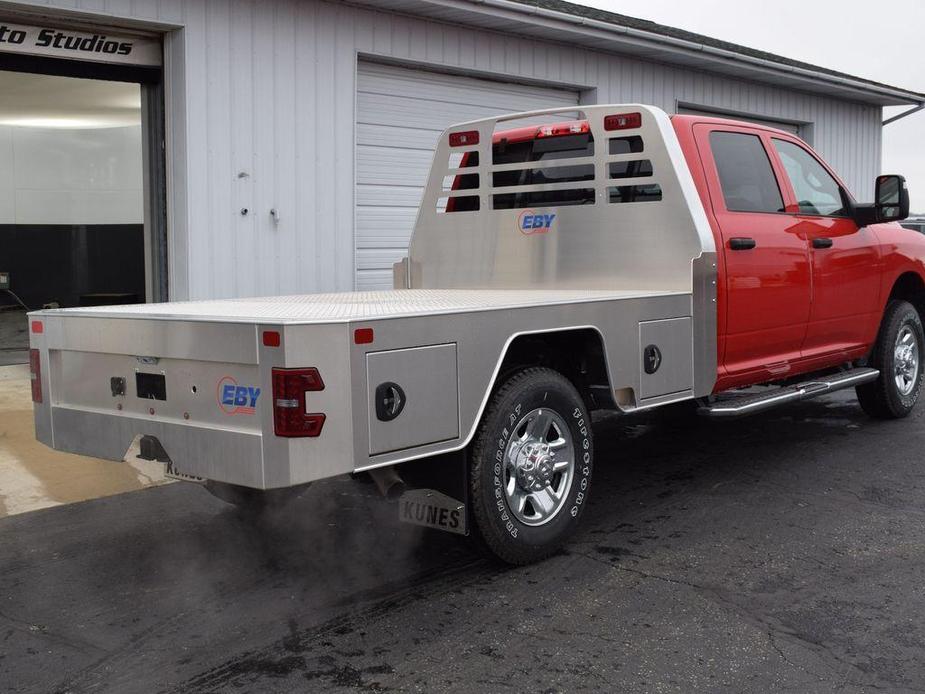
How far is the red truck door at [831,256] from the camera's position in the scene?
6.66 meters

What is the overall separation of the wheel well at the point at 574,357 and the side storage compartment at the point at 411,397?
26.2 inches

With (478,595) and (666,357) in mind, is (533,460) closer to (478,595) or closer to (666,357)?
(478,595)

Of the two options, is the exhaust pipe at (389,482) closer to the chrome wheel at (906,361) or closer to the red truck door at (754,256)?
the red truck door at (754,256)

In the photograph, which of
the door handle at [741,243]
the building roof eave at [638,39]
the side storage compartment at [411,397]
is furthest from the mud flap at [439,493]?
the building roof eave at [638,39]

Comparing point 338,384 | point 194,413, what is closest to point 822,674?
point 338,384

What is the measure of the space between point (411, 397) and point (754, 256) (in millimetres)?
2889

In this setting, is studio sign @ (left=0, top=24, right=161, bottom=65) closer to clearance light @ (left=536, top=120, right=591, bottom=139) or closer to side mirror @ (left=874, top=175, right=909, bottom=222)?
clearance light @ (left=536, top=120, right=591, bottom=139)

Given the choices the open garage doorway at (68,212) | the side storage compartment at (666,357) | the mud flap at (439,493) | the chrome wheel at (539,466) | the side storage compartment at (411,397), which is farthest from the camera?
the open garage doorway at (68,212)

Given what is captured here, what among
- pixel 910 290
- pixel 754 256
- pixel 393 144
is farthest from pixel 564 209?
pixel 393 144

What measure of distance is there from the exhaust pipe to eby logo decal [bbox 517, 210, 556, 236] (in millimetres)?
2338

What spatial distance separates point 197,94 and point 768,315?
510 cm

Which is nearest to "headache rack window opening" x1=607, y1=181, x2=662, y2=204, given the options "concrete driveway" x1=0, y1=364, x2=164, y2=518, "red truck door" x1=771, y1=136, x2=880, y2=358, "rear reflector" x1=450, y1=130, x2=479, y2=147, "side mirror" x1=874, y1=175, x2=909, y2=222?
"rear reflector" x1=450, y1=130, x2=479, y2=147

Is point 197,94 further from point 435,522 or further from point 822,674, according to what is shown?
point 822,674

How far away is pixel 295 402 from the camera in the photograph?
11.9ft
